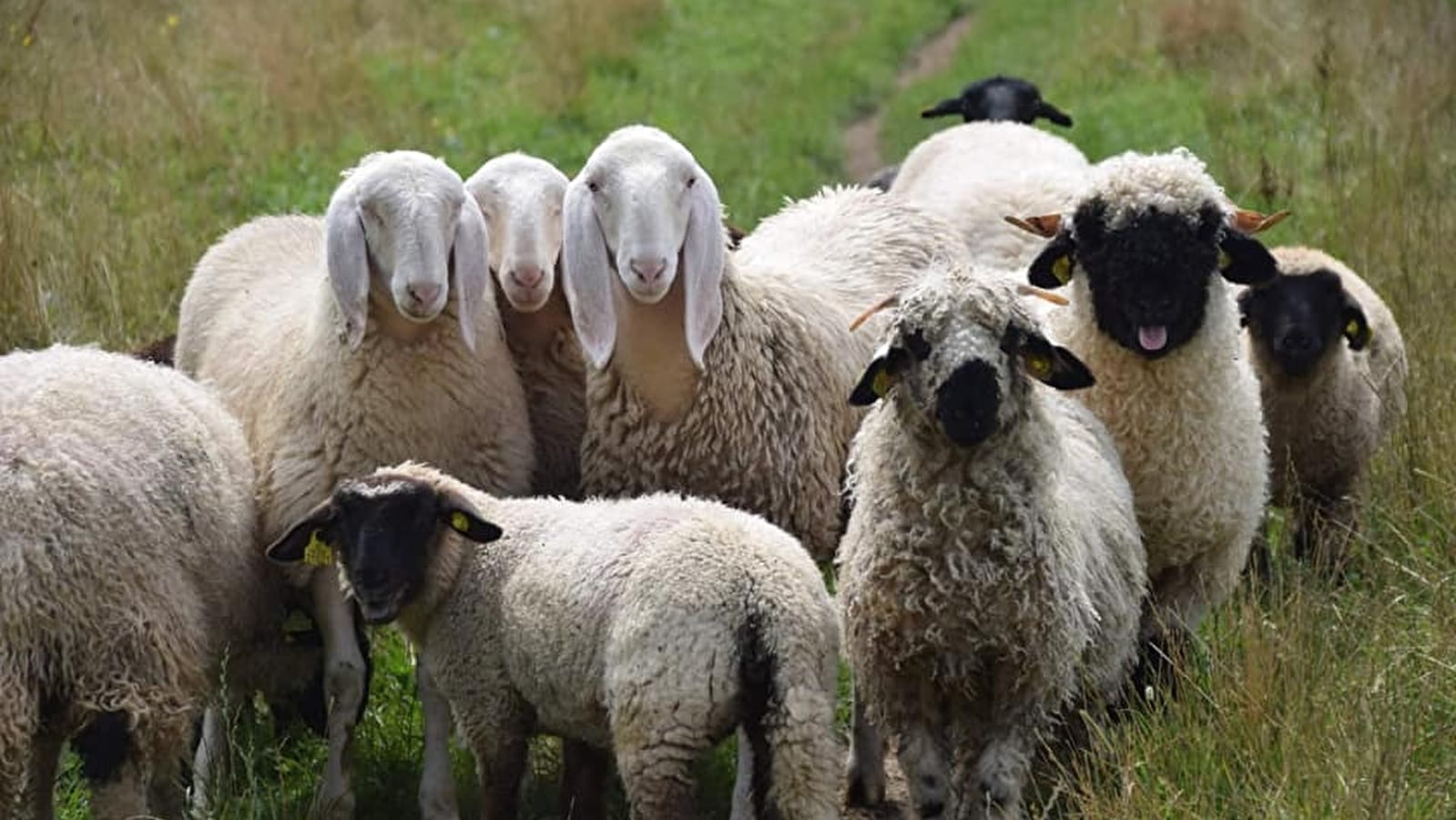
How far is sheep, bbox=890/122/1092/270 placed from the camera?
27.1ft

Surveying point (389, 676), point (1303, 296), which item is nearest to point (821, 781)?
point (389, 676)

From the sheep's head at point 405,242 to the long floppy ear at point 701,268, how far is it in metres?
0.61

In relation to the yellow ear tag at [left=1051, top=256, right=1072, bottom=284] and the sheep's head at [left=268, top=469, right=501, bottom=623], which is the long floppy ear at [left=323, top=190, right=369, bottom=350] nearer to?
the sheep's head at [left=268, top=469, right=501, bottom=623]

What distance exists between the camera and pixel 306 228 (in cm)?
759

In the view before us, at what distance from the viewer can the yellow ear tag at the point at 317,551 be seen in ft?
→ 18.3

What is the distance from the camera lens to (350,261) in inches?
242

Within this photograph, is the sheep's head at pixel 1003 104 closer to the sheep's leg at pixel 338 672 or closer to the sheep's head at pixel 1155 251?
the sheep's head at pixel 1155 251

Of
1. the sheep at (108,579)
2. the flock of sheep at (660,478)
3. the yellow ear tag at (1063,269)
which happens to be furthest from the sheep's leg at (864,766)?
the sheep at (108,579)

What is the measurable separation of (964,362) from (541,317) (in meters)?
2.11

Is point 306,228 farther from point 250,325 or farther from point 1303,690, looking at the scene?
point 1303,690

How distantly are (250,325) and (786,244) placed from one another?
1.85 meters

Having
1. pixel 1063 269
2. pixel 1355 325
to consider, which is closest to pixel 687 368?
pixel 1063 269

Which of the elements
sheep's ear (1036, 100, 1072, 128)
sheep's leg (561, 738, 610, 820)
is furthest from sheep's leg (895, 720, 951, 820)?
sheep's ear (1036, 100, 1072, 128)

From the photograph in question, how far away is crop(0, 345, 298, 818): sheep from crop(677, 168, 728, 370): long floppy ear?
4.64 feet
